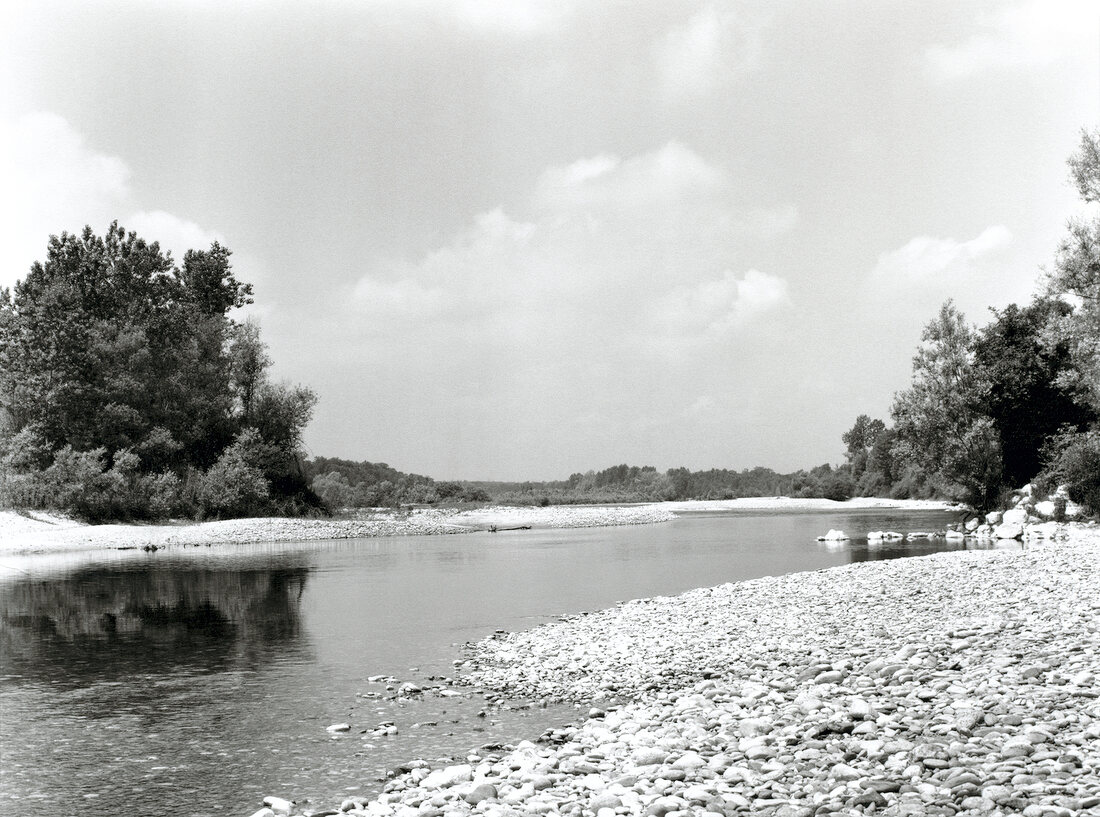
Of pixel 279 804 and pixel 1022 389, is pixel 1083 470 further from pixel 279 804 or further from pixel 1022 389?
pixel 279 804

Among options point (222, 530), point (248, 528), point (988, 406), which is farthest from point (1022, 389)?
point (222, 530)

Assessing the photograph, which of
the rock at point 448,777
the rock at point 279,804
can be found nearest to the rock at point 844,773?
the rock at point 448,777

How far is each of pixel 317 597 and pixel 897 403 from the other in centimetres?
3298

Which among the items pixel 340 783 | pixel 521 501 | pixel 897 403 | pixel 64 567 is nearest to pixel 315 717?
pixel 340 783

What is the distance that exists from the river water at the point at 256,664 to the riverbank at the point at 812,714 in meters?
1.25

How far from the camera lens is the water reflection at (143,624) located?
15398mm

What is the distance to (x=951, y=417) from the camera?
147ft

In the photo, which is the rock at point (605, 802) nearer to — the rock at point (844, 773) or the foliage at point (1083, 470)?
the rock at point (844, 773)

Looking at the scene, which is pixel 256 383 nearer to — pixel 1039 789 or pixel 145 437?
pixel 145 437

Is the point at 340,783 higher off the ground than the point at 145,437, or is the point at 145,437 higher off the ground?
the point at 145,437

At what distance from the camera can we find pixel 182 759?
9.91m

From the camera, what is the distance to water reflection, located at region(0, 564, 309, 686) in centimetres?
1540

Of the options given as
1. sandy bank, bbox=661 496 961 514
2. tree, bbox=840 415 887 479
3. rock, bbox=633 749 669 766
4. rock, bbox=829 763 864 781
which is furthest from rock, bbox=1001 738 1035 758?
tree, bbox=840 415 887 479

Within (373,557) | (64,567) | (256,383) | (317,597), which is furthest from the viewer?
(256,383)
